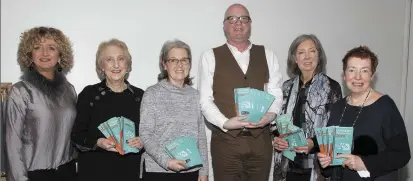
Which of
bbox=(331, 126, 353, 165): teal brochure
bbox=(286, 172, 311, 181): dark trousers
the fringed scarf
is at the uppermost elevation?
the fringed scarf

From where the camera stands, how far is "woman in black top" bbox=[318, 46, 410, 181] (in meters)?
2.29

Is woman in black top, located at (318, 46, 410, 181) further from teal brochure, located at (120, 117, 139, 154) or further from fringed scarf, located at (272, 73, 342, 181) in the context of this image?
teal brochure, located at (120, 117, 139, 154)

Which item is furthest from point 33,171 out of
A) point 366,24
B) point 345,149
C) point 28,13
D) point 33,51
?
point 366,24

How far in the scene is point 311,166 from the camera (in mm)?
2928

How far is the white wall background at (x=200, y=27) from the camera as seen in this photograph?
3516 millimetres

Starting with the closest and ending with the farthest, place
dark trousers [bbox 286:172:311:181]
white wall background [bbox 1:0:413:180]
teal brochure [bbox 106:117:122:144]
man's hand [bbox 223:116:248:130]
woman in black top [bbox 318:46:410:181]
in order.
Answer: woman in black top [bbox 318:46:410:181] → teal brochure [bbox 106:117:122:144] → man's hand [bbox 223:116:248:130] → dark trousers [bbox 286:172:311:181] → white wall background [bbox 1:0:413:180]

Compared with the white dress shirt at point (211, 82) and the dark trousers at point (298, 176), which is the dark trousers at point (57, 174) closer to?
the white dress shirt at point (211, 82)

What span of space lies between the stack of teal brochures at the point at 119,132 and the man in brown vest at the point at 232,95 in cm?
61

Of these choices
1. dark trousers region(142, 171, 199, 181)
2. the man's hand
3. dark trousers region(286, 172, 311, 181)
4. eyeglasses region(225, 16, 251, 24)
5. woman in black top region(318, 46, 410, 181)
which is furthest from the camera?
eyeglasses region(225, 16, 251, 24)

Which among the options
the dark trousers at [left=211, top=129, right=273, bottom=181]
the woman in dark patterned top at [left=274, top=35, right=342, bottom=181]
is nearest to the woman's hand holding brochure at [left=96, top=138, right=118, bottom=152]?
the dark trousers at [left=211, top=129, right=273, bottom=181]

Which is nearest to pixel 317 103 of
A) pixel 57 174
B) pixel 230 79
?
pixel 230 79

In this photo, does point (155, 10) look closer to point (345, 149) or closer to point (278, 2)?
point (278, 2)

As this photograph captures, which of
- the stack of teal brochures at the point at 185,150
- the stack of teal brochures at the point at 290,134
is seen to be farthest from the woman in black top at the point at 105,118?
the stack of teal brochures at the point at 290,134

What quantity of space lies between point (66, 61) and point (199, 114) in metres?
1.08
